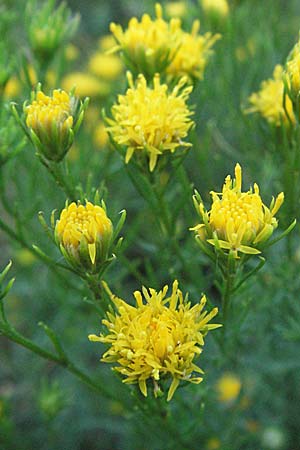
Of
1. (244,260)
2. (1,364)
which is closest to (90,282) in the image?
(244,260)

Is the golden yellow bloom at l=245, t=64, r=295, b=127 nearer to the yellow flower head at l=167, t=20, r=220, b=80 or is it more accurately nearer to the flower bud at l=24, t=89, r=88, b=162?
the yellow flower head at l=167, t=20, r=220, b=80

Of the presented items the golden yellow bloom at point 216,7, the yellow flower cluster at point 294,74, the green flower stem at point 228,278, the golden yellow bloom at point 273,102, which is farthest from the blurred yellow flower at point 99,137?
the green flower stem at point 228,278

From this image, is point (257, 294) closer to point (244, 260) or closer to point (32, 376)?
point (244, 260)

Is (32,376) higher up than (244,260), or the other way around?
(244,260)

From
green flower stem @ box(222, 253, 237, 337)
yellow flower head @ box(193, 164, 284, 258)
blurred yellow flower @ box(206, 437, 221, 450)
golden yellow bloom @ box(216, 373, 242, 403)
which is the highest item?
yellow flower head @ box(193, 164, 284, 258)

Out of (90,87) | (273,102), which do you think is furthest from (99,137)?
(273,102)

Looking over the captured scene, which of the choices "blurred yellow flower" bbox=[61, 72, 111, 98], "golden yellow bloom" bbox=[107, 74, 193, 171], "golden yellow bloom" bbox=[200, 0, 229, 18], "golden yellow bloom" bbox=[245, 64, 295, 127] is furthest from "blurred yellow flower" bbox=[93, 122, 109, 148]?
"golden yellow bloom" bbox=[107, 74, 193, 171]
